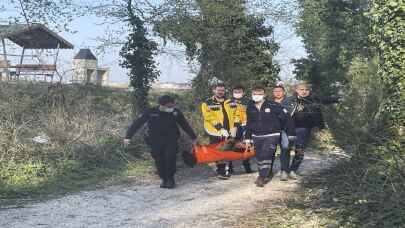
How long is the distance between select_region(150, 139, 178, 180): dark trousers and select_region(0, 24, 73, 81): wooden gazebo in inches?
256

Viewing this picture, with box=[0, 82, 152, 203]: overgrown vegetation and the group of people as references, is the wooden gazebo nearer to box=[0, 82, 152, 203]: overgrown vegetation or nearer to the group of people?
box=[0, 82, 152, 203]: overgrown vegetation

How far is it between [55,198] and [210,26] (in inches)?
266

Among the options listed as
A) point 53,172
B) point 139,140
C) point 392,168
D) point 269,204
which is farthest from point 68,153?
point 392,168

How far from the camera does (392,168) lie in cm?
553

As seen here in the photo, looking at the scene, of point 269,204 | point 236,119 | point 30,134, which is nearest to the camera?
point 269,204

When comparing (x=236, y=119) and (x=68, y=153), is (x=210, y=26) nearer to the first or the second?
(x=236, y=119)

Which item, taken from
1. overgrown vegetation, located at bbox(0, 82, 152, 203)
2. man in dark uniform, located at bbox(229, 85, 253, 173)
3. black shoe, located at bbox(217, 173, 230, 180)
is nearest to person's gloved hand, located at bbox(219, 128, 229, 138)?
man in dark uniform, located at bbox(229, 85, 253, 173)

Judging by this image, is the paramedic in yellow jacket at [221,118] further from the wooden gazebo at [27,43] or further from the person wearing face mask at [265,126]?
the wooden gazebo at [27,43]

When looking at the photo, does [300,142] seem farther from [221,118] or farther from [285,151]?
[221,118]

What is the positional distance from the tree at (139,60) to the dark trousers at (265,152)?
5.84 meters

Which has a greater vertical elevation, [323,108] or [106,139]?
[323,108]

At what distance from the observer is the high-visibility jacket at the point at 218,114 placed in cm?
932

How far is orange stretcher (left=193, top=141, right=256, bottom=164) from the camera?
8977mm

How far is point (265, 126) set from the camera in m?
8.50
